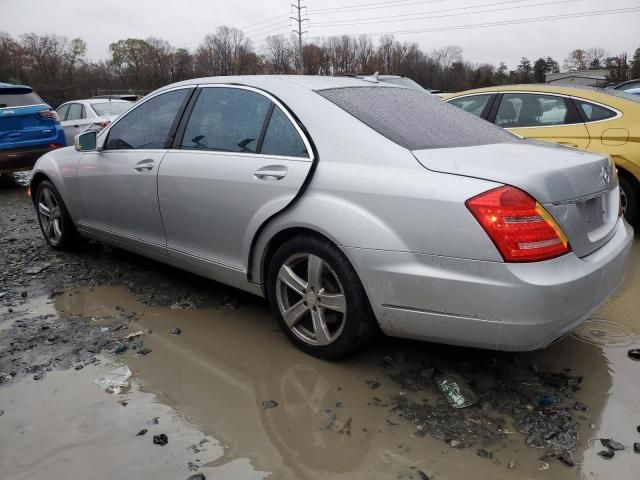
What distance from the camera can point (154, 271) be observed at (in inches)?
191

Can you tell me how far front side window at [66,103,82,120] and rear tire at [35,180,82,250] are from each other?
721 centimetres

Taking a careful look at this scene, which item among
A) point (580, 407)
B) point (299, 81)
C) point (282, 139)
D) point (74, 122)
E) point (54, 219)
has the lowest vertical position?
point (580, 407)

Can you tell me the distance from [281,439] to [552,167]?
1.81 m

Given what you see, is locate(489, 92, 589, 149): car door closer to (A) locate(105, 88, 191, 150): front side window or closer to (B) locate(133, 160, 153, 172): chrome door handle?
(A) locate(105, 88, 191, 150): front side window

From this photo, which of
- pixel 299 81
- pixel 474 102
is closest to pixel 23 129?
pixel 474 102

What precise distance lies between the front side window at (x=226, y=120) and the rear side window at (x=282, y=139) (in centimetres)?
9

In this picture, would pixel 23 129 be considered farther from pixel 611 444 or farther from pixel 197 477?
A: pixel 611 444

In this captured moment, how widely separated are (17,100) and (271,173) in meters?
8.15

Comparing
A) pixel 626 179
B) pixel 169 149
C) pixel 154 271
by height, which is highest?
pixel 169 149

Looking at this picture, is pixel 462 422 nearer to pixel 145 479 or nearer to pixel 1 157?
pixel 145 479

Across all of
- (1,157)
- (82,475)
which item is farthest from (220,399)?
(1,157)

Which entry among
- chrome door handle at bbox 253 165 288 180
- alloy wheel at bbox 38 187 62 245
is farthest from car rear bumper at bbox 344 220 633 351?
alloy wheel at bbox 38 187 62 245

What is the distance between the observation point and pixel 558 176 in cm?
263

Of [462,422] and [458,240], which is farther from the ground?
[458,240]
